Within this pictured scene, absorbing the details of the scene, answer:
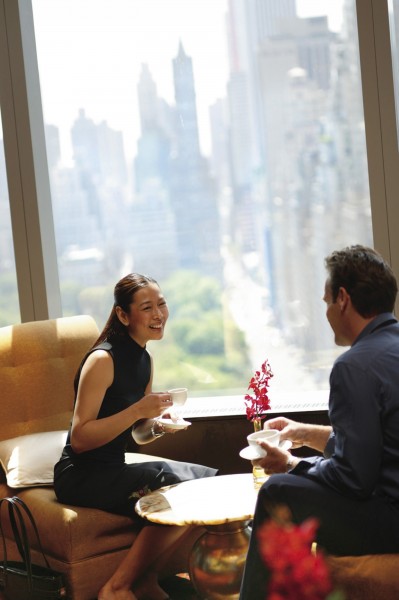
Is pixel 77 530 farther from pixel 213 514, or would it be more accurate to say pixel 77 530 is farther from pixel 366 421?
pixel 366 421

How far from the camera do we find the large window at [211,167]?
12.9 feet

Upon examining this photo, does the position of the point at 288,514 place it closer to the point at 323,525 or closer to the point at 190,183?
the point at 323,525

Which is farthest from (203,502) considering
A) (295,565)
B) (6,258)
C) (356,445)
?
(6,258)

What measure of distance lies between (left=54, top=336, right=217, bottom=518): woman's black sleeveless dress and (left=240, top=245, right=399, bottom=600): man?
3.06ft

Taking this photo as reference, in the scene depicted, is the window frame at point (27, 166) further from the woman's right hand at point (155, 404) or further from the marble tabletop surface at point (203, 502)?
the marble tabletop surface at point (203, 502)

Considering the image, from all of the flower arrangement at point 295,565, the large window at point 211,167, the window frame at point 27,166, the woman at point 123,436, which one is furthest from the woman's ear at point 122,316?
the flower arrangement at point 295,565

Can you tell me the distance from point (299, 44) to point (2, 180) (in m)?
1.63

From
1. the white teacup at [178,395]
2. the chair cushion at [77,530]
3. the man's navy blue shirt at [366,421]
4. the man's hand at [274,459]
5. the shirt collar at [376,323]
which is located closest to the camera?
the man's navy blue shirt at [366,421]

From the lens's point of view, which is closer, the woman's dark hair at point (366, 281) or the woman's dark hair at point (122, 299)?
the woman's dark hair at point (366, 281)

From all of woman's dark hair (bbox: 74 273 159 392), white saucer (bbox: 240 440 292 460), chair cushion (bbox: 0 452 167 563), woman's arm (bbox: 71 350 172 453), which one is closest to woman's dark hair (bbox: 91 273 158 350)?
woman's dark hair (bbox: 74 273 159 392)

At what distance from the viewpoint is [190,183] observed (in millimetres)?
4141

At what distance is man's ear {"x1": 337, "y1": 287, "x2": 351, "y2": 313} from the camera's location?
233cm

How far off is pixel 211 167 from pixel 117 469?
158 centimetres

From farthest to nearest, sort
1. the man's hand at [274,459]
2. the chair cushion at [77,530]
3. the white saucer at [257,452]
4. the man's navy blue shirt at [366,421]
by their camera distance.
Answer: the chair cushion at [77,530] → the white saucer at [257,452] → the man's hand at [274,459] → the man's navy blue shirt at [366,421]
